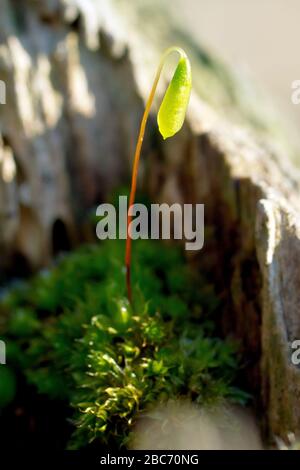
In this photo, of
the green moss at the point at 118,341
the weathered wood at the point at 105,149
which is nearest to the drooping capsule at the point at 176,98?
the weathered wood at the point at 105,149

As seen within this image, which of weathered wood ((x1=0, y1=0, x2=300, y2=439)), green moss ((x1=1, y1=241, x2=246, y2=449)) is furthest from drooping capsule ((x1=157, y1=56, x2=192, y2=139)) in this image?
green moss ((x1=1, y1=241, x2=246, y2=449))

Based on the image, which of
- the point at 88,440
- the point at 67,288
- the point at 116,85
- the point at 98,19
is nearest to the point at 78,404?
the point at 88,440

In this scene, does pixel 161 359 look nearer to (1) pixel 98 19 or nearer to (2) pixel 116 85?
(2) pixel 116 85

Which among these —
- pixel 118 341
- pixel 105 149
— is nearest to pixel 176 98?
pixel 118 341

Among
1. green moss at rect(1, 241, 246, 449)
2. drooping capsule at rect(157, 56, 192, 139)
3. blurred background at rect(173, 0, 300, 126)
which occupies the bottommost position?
green moss at rect(1, 241, 246, 449)

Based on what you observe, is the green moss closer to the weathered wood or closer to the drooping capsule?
the weathered wood

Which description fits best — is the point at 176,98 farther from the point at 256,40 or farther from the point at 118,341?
the point at 256,40

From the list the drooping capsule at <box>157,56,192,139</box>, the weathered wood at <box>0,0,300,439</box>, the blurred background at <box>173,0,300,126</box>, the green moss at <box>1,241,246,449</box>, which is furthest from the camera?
the blurred background at <box>173,0,300,126</box>
